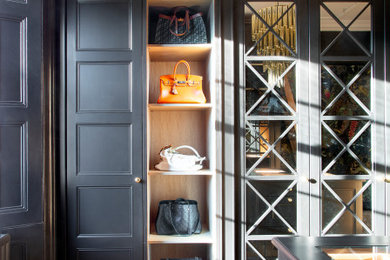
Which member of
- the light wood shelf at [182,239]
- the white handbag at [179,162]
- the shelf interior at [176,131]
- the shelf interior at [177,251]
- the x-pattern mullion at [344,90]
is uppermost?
the x-pattern mullion at [344,90]

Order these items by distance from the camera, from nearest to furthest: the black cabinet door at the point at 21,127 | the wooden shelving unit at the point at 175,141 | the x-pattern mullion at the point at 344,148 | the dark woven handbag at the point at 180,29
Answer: the black cabinet door at the point at 21,127, the x-pattern mullion at the point at 344,148, the dark woven handbag at the point at 180,29, the wooden shelving unit at the point at 175,141

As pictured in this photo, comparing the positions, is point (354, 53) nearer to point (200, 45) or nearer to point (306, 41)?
point (306, 41)

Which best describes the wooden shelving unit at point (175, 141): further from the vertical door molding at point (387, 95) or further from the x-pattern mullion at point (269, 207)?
the vertical door molding at point (387, 95)

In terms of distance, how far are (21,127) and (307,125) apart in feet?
5.96

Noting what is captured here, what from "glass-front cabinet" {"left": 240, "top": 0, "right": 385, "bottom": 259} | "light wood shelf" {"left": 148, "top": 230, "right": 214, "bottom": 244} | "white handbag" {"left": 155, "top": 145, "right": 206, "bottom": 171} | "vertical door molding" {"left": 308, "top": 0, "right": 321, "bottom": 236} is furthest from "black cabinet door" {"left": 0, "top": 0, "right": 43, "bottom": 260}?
"vertical door molding" {"left": 308, "top": 0, "right": 321, "bottom": 236}

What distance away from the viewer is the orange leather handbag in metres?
2.20

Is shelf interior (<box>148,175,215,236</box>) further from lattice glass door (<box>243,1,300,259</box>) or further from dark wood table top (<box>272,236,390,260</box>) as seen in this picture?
dark wood table top (<box>272,236,390,260</box>)

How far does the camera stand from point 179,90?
221cm

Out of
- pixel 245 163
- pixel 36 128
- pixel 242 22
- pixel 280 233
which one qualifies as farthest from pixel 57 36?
pixel 280 233

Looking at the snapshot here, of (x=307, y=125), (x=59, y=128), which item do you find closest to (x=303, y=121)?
(x=307, y=125)

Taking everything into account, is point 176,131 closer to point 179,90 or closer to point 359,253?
point 179,90

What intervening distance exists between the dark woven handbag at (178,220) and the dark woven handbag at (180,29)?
1184mm

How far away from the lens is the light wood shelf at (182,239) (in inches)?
82.4

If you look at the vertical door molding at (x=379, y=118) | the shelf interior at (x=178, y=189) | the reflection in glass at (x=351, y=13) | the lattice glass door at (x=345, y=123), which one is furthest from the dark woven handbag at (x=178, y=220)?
the reflection in glass at (x=351, y=13)
